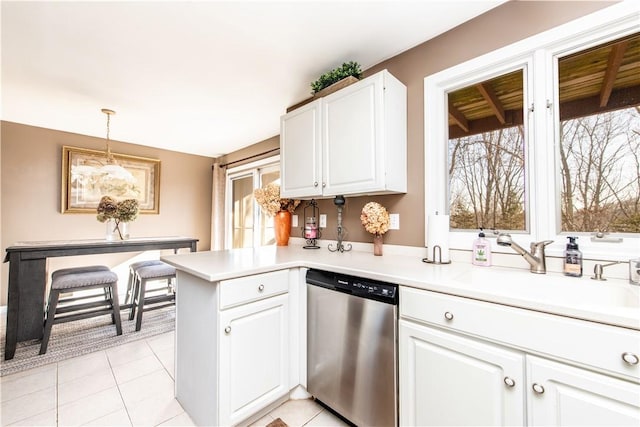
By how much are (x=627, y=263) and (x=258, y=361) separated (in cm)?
178

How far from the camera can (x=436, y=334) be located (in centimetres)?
107

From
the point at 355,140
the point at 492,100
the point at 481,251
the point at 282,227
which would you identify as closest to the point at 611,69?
the point at 492,100

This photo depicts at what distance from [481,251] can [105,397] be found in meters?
2.48

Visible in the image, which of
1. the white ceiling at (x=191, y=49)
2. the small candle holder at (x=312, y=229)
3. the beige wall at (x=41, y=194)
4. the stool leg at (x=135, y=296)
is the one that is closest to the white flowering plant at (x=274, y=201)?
the small candle holder at (x=312, y=229)

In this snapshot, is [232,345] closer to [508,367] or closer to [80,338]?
[508,367]

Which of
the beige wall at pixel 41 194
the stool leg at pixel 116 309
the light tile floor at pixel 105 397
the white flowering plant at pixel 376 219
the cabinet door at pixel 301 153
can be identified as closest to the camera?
the light tile floor at pixel 105 397

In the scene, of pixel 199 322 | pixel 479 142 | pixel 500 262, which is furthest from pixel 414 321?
pixel 479 142

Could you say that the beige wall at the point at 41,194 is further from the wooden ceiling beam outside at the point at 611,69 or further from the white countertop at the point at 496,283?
the wooden ceiling beam outside at the point at 611,69

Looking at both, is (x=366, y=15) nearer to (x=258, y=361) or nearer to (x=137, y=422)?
(x=258, y=361)

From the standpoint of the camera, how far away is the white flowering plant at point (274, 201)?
2609 millimetres

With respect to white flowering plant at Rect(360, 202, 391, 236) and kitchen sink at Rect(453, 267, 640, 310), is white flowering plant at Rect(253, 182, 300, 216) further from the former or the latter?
kitchen sink at Rect(453, 267, 640, 310)

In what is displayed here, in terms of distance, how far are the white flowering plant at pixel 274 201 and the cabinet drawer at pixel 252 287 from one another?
1.17 metres

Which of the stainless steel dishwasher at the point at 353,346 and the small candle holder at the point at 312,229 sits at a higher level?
the small candle holder at the point at 312,229

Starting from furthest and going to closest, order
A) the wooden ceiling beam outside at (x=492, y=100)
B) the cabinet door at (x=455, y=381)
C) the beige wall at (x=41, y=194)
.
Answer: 1. the beige wall at (x=41, y=194)
2. the wooden ceiling beam outside at (x=492, y=100)
3. the cabinet door at (x=455, y=381)
